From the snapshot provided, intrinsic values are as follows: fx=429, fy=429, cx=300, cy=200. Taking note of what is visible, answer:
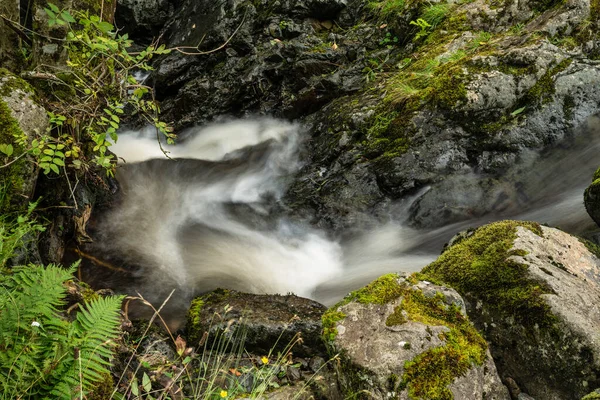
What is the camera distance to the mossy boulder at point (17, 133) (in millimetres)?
3727

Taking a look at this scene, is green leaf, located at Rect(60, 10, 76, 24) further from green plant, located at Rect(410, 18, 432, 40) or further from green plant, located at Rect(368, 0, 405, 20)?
green plant, located at Rect(368, 0, 405, 20)

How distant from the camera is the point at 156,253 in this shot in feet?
17.8

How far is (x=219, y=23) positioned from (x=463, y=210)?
710 cm

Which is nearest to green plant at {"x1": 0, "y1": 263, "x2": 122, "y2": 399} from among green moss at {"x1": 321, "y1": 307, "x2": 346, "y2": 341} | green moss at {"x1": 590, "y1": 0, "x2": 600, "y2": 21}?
green moss at {"x1": 321, "y1": 307, "x2": 346, "y2": 341}

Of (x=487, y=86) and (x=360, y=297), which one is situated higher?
(x=487, y=86)

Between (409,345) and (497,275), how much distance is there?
101 centimetres

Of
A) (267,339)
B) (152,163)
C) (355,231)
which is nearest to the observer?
(267,339)

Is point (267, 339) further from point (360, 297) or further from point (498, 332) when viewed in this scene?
point (498, 332)

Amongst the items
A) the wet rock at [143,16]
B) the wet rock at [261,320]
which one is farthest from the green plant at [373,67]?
the wet rock at [143,16]

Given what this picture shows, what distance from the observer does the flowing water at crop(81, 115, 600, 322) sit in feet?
16.3

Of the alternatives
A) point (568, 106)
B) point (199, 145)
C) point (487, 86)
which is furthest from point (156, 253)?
point (568, 106)

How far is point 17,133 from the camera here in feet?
12.2

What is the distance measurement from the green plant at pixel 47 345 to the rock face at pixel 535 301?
245cm

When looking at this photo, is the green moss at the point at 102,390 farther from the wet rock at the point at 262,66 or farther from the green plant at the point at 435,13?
the green plant at the point at 435,13
